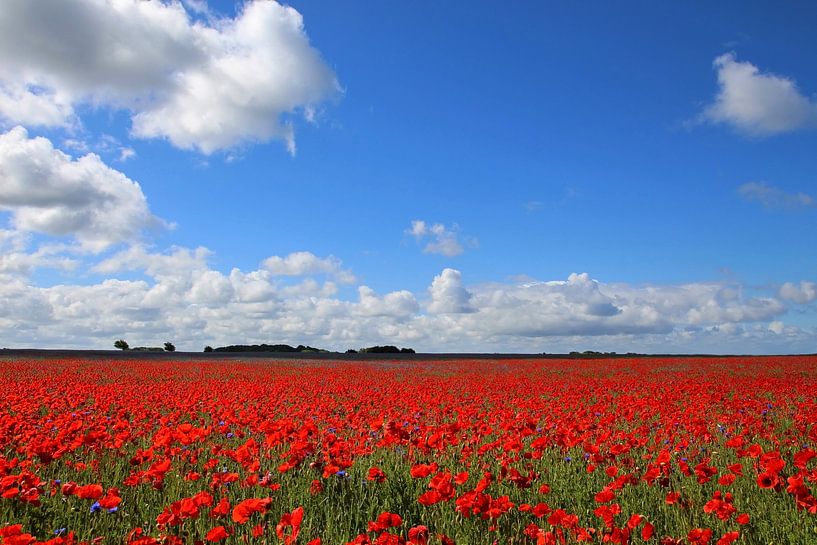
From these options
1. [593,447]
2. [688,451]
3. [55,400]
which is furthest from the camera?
[55,400]

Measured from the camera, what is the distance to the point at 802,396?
13664 millimetres

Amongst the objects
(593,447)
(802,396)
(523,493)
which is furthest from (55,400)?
(802,396)

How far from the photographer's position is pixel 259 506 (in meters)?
3.33

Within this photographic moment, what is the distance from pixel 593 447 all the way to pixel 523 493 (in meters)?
0.82

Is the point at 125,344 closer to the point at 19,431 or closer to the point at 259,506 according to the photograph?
the point at 19,431

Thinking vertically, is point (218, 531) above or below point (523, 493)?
above

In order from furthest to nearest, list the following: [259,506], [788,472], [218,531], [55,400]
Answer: [55,400]
[788,472]
[259,506]
[218,531]

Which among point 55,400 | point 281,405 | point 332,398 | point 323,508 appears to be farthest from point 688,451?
point 55,400

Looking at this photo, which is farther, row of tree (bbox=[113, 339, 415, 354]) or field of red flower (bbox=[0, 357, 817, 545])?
row of tree (bbox=[113, 339, 415, 354])

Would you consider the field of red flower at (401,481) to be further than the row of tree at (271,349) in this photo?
No

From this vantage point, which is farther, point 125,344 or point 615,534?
point 125,344

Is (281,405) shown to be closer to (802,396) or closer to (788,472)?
(788,472)

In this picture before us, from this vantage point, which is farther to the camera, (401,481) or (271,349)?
(271,349)

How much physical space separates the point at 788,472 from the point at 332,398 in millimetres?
9206
